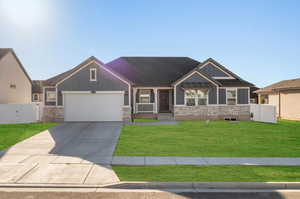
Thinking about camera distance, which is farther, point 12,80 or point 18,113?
point 12,80

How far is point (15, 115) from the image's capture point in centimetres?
2020

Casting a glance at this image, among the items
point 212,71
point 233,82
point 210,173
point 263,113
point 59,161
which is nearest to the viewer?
point 210,173

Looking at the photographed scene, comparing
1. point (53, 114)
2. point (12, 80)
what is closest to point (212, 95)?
point (53, 114)

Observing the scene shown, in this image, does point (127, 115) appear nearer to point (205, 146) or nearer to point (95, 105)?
point (95, 105)

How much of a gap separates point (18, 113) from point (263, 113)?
23.0 m

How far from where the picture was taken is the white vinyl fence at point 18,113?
1975 centimetres

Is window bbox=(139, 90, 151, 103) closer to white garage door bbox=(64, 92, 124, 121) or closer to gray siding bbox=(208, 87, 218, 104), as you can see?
white garage door bbox=(64, 92, 124, 121)

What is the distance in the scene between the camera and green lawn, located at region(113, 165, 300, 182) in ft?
20.8

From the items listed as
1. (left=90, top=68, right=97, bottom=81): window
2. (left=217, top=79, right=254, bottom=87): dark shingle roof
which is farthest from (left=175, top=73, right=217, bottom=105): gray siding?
(left=90, top=68, right=97, bottom=81): window

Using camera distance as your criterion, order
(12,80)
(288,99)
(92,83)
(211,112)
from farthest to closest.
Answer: (288,99), (12,80), (211,112), (92,83)

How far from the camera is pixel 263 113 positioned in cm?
2194

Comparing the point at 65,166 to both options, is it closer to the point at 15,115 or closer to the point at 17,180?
the point at 17,180

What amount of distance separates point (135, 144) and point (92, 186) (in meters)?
5.20

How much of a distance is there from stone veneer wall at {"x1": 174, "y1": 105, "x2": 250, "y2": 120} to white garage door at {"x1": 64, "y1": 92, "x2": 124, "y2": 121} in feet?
18.6
